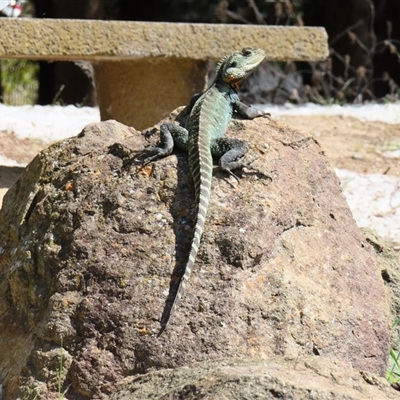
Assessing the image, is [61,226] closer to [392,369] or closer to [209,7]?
[392,369]

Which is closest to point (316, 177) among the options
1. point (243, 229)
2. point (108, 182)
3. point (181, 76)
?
point (243, 229)

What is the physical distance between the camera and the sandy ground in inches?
320

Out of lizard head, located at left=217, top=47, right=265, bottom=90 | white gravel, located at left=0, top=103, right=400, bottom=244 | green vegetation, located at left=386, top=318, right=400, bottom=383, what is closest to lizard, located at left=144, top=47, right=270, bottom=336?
lizard head, located at left=217, top=47, right=265, bottom=90

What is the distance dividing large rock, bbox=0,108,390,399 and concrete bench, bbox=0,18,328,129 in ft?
10.6

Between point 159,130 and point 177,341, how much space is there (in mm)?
1404

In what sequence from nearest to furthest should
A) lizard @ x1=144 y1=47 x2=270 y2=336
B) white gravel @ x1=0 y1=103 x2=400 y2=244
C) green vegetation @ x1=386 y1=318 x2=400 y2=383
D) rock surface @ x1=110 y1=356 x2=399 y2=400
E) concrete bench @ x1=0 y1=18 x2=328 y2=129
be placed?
rock surface @ x1=110 y1=356 x2=399 y2=400 → lizard @ x1=144 y1=47 x2=270 y2=336 → green vegetation @ x1=386 y1=318 x2=400 y2=383 → white gravel @ x1=0 y1=103 x2=400 y2=244 → concrete bench @ x1=0 y1=18 x2=328 y2=129

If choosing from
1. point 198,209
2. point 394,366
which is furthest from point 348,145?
point 198,209

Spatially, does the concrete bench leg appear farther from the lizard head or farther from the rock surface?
the rock surface

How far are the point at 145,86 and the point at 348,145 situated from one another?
87.8 inches

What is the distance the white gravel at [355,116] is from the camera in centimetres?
718

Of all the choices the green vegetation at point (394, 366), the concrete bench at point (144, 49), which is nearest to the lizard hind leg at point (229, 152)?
the green vegetation at point (394, 366)

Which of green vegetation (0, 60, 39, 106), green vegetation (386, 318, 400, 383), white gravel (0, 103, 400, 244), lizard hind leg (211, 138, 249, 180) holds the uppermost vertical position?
green vegetation (0, 60, 39, 106)

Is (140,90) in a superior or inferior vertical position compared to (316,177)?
superior

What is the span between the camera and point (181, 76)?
8.61m
